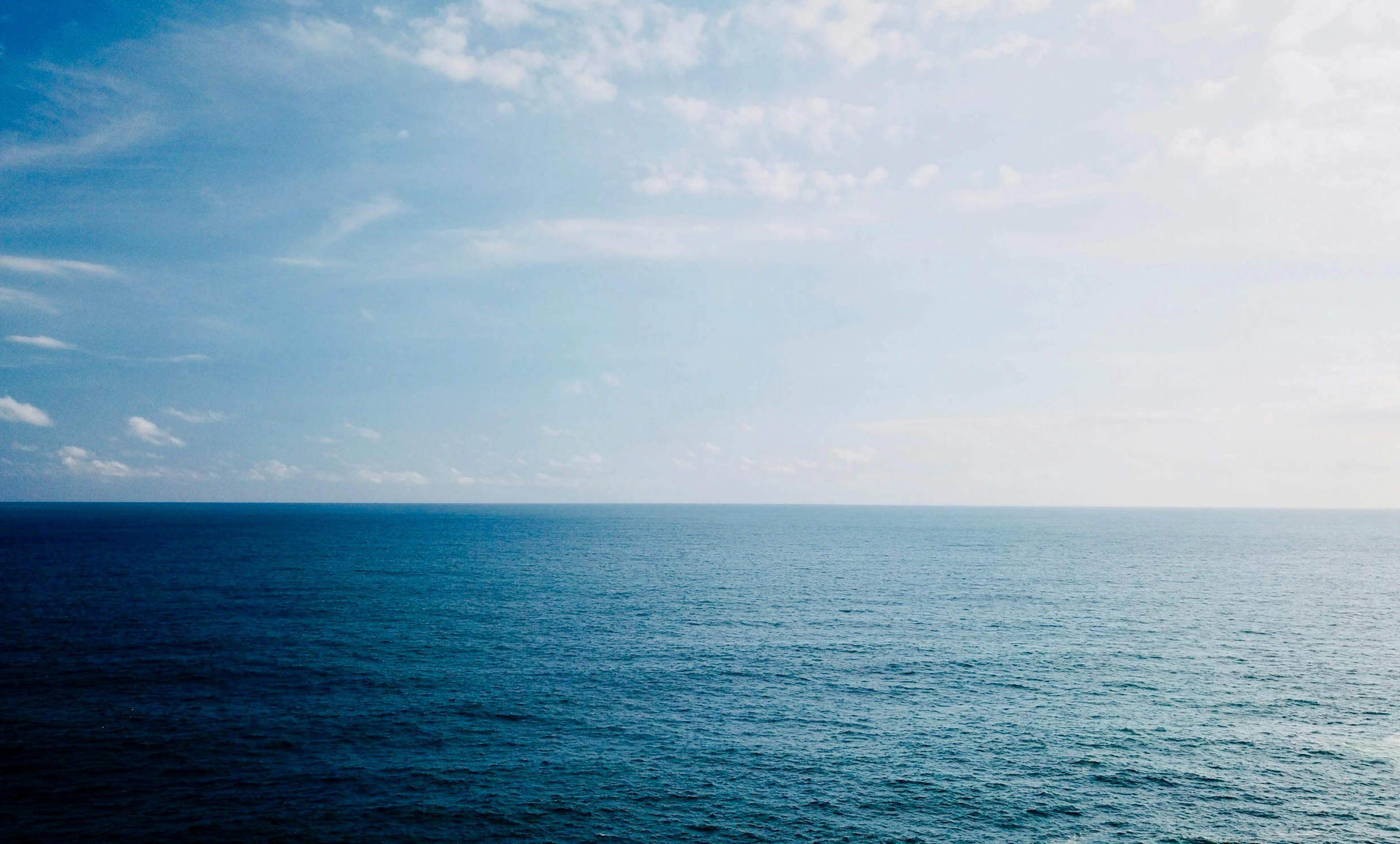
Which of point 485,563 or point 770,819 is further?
point 485,563

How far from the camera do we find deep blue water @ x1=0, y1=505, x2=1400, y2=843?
47031 millimetres

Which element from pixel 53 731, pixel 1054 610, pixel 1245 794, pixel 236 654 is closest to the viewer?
pixel 1245 794

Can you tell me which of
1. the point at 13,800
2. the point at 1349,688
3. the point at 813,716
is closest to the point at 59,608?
the point at 13,800

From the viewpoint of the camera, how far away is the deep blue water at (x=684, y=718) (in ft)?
154

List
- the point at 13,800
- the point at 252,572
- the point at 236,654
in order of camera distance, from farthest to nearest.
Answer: the point at 252,572
the point at 236,654
the point at 13,800

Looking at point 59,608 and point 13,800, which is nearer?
point 13,800

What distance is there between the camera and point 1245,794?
5084 centimetres

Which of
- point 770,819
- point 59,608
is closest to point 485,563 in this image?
point 59,608

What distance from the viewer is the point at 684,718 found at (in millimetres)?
64312

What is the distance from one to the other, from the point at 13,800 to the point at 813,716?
58.2 metres

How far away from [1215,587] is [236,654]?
169 m

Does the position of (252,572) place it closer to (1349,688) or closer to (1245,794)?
(1245,794)

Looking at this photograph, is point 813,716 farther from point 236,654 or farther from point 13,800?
point 236,654

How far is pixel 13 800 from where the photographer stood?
46219 mm
